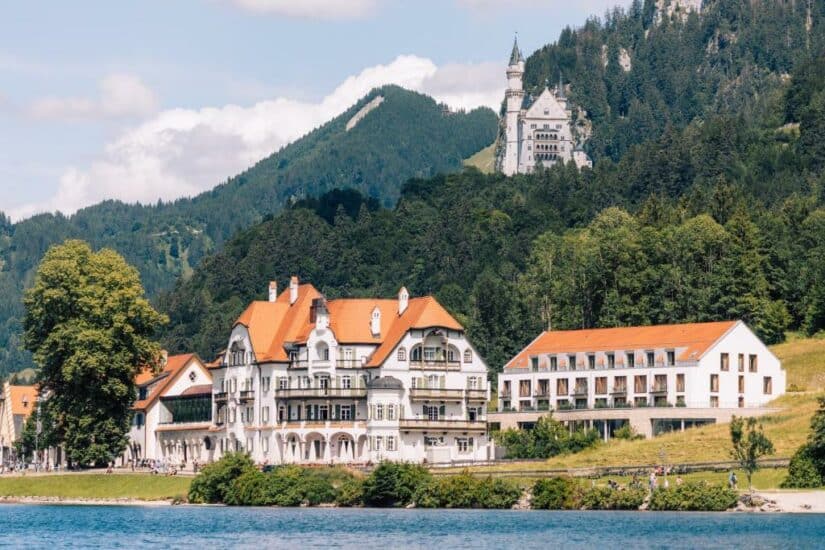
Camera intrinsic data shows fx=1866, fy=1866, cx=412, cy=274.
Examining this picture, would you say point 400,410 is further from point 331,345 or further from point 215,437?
point 215,437

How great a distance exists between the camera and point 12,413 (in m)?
194

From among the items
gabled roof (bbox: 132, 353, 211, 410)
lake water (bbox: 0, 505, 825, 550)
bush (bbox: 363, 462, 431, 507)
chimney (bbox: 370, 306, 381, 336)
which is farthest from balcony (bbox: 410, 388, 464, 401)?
lake water (bbox: 0, 505, 825, 550)

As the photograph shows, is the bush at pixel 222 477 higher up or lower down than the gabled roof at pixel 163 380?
lower down

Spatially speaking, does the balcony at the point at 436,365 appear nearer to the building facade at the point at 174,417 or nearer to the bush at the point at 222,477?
the building facade at the point at 174,417

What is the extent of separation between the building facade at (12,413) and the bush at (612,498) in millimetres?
96077

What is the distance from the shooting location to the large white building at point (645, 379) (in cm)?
14300

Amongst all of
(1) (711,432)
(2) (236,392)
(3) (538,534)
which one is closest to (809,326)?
(1) (711,432)

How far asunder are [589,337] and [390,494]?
151 ft

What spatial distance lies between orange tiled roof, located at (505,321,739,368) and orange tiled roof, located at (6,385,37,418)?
199 feet

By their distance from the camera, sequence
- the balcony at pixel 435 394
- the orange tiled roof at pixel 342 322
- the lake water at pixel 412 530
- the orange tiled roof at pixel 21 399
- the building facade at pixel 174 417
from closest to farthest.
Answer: the lake water at pixel 412 530 → the balcony at pixel 435 394 → the orange tiled roof at pixel 342 322 → the building facade at pixel 174 417 → the orange tiled roof at pixel 21 399

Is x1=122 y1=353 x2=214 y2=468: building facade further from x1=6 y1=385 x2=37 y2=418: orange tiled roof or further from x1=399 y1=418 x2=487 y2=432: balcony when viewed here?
x1=6 y1=385 x2=37 y2=418: orange tiled roof

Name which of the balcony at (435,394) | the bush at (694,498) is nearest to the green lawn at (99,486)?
the balcony at (435,394)

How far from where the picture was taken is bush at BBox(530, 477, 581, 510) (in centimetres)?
10744

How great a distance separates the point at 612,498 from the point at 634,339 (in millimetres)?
45609
